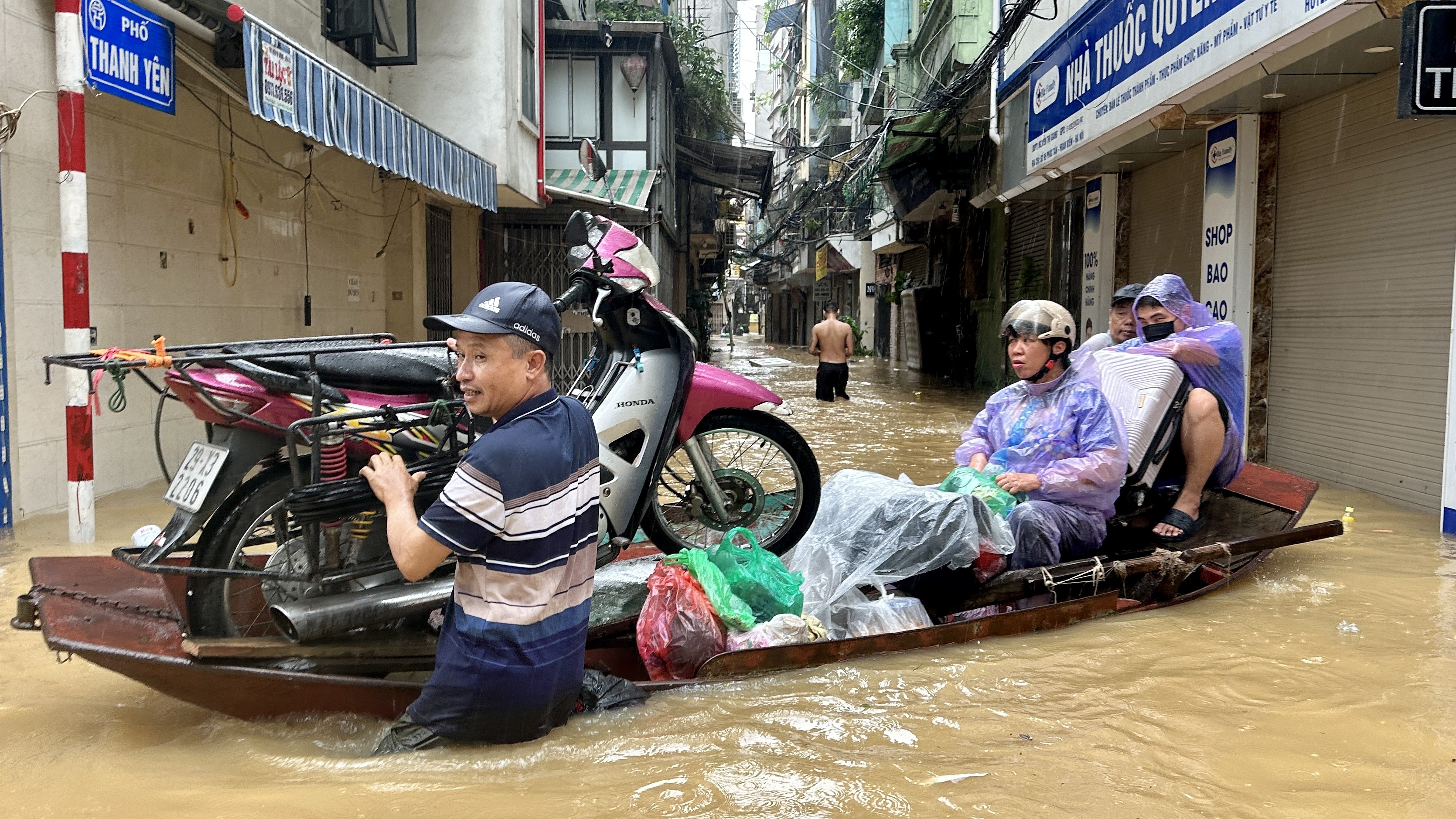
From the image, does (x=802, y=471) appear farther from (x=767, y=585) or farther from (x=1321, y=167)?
(x=1321, y=167)

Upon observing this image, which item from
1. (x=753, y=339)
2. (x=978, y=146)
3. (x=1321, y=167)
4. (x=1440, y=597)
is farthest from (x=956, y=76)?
(x=753, y=339)

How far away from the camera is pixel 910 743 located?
9.39 feet

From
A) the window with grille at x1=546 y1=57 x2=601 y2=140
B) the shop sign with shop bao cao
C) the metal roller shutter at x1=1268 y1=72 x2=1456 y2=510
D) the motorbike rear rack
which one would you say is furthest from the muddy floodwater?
the window with grille at x1=546 y1=57 x2=601 y2=140

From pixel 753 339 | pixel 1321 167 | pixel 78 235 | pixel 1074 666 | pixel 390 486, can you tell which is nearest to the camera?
pixel 390 486

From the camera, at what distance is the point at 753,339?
6775cm

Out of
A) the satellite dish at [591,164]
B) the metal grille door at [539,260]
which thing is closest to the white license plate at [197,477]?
the satellite dish at [591,164]

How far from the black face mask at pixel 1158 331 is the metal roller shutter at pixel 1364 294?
2496 mm

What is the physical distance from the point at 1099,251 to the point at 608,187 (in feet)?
20.7

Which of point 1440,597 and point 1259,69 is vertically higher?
point 1259,69

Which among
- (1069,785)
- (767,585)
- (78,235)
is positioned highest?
(78,235)

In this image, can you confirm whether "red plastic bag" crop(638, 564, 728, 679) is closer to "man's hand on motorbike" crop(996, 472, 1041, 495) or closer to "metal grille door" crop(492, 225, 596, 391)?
"man's hand on motorbike" crop(996, 472, 1041, 495)

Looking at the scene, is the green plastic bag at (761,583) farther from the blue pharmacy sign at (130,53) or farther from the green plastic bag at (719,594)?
the blue pharmacy sign at (130,53)

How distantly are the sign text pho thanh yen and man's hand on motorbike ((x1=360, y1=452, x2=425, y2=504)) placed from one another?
18.6ft

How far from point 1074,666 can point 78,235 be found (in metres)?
4.79
